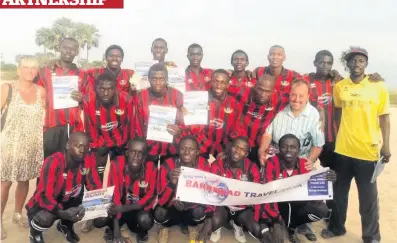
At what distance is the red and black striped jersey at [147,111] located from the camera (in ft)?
17.0

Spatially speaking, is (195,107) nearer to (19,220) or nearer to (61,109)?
(61,109)

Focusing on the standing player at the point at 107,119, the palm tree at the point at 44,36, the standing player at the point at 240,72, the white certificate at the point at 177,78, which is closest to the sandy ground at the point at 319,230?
the standing player at the point at 107,119

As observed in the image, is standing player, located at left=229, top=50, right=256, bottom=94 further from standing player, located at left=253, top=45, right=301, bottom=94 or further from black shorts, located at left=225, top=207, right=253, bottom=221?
black shorts, located at left=225, top=207, right=253, bottom=221

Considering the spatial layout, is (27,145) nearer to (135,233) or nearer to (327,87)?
(135,233)

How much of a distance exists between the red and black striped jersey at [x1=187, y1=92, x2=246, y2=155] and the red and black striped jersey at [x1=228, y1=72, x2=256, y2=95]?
498 millimetres

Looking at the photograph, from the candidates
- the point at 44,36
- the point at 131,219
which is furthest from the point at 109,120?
the point at 44,36

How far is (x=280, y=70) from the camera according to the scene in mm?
5977

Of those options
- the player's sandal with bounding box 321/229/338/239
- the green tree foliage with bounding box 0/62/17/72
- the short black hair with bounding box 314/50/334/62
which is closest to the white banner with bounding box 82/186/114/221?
the player's sandal with bounding box 321/229/338/239

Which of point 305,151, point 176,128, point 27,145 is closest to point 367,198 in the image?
point 305,151

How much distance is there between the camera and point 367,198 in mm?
4805

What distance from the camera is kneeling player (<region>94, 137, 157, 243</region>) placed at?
4598 mm

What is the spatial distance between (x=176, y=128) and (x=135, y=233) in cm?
157

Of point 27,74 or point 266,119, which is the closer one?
point 27,74

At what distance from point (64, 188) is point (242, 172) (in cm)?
231
